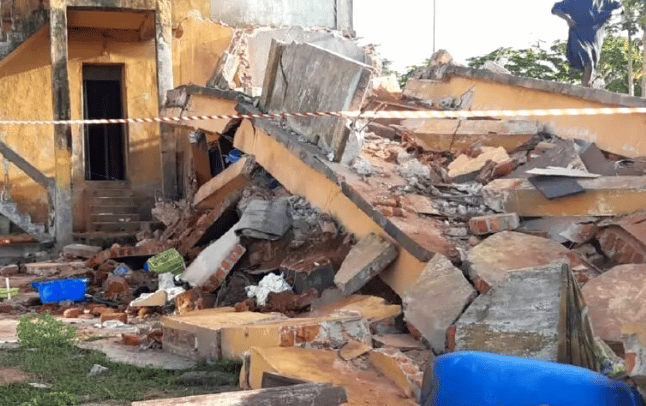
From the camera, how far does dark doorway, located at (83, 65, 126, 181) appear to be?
711 inches

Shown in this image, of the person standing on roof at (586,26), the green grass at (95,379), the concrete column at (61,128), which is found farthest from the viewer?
the concrete column at (61,128)

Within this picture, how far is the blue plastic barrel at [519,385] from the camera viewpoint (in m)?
4.05

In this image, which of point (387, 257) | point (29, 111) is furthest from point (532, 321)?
point (29, 111)

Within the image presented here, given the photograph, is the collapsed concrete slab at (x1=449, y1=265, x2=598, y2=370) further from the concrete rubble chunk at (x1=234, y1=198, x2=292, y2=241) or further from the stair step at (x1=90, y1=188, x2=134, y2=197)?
the stair step at (x1=90, y1=188, x2=134, y2=197)

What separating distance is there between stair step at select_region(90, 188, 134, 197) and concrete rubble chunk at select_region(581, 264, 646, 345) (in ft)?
40.7

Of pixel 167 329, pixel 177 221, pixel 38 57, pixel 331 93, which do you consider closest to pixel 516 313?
pixel 167 329

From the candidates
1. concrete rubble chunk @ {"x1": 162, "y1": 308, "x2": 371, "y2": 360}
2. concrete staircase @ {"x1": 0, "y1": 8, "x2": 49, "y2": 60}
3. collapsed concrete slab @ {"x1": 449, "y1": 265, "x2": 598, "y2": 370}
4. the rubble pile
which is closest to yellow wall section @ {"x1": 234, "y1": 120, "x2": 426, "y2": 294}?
the rubble pile

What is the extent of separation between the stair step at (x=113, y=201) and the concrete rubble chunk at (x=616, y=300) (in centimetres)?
1213

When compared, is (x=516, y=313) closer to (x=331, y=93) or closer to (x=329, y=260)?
(x=329, y=260)

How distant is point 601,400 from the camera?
13.3 feet

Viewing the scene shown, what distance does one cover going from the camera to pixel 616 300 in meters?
5.99

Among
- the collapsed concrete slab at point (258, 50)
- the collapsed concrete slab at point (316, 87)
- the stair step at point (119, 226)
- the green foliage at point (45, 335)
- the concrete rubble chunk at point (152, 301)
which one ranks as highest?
the collapsed concrete slab at point (258, 50)

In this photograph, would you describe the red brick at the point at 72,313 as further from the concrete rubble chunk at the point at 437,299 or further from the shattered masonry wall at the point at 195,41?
the shattered masonry wall at the point at 195,41

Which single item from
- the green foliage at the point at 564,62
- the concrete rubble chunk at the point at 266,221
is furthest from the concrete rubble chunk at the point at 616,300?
the green foliage at the point at 564,62
